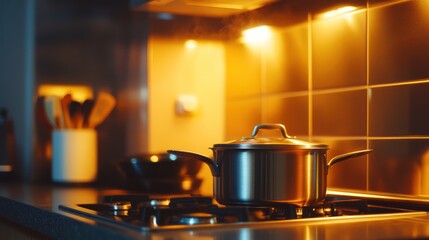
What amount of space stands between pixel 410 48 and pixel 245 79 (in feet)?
2.33

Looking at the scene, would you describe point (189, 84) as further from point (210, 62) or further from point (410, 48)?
point (410, 48)

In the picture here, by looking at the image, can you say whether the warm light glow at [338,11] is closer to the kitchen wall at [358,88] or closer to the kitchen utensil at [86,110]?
the kitchen wall at [358,88]

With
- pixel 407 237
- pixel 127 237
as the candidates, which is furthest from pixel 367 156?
pixel 127 237

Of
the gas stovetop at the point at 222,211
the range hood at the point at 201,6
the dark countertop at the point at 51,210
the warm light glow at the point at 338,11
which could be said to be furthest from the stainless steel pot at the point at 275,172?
the range hood at the point at 201,6

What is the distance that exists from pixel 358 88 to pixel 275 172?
411 mm

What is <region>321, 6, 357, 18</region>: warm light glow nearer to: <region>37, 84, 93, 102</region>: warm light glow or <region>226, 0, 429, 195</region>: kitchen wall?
<region>226, 0, 429, 195</region>: kitchen wall

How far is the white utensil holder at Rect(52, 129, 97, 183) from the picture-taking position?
2.25 m

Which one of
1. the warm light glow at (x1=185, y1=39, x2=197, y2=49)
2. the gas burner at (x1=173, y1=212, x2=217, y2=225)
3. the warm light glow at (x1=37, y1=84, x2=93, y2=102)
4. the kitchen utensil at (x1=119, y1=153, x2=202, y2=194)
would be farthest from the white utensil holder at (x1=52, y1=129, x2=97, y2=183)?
the gas burner at (x1=173, y1=212, x2=217, y2=225)

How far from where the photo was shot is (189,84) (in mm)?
2256

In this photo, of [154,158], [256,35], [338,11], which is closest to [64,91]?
→ [154,158]

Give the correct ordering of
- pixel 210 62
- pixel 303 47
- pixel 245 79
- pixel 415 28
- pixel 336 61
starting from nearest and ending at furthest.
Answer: pixel 415 28 → pixel 336 61 → pixel 303 47 → pixel 245 79 → pixel 210 62

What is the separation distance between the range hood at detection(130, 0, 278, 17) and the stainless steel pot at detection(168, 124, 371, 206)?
2.06 feet

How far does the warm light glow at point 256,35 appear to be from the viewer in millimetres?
1972

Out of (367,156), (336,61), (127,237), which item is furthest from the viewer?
(336,61)
